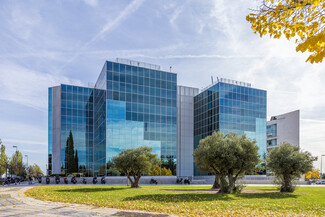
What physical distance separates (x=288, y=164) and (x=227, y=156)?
7.00 m

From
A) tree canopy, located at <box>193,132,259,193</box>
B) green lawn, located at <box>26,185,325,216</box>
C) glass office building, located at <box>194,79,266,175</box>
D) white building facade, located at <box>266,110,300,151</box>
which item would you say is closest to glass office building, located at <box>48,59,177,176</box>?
glass office building, located at <box>194,79,266,175</box>

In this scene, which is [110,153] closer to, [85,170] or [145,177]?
[145,177]

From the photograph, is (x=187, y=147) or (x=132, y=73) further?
(x=187, y=147)

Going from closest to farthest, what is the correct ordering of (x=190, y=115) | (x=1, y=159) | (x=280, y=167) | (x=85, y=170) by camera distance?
(x=280, y=167), (x=85, y=170), (x=190, y=115), (x=1, y=159)

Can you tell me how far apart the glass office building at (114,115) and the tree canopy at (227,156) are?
95.0ft

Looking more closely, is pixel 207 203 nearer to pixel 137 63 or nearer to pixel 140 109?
pixel 140 109

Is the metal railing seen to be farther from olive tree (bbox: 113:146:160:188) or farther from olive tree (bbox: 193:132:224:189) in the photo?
olive tree (bbox: 193:132:224:189)

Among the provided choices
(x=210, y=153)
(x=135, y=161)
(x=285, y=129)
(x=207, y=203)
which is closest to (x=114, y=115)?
(x=135, y=161)

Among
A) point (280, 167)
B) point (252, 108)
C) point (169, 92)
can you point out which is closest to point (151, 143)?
point (169, 92)

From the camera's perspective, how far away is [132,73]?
51469 mm

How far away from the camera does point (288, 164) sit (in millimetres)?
23250

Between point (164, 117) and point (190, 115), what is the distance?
41.0ft

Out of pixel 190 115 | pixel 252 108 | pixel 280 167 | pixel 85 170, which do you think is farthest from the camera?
pixel 190 115

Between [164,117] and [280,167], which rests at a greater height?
[164,117]
